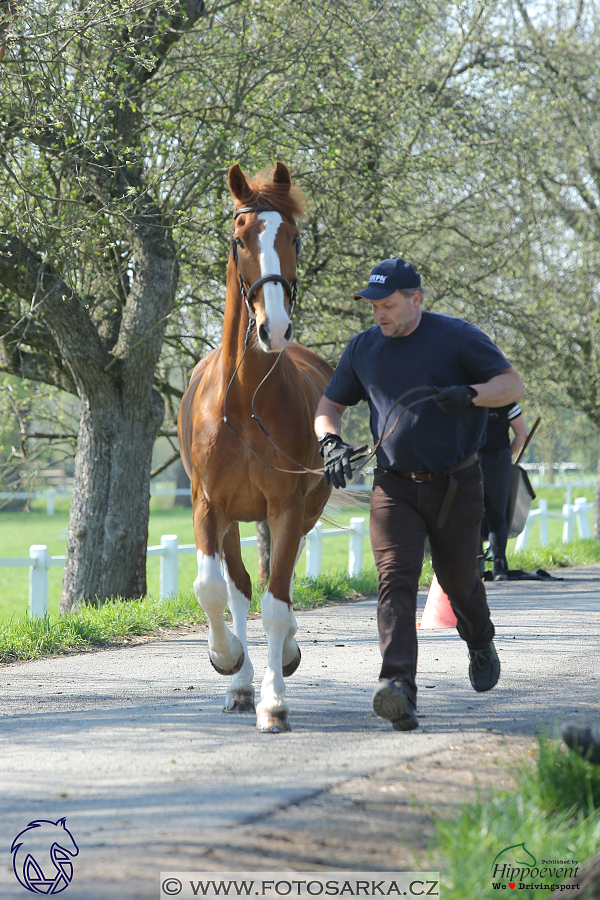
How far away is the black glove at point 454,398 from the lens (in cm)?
430

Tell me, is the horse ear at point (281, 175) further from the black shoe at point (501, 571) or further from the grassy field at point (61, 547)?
the black shoe at point (501, 571)

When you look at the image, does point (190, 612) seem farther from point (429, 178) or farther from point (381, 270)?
point (429, 178)

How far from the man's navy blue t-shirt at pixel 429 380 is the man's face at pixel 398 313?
5cm

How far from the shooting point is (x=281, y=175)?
16.3 ft

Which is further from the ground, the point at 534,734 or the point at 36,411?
the point at 36,411

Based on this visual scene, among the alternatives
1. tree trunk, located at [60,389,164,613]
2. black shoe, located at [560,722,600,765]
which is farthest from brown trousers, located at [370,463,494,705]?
tree trunk, located at [60,389,164,613]

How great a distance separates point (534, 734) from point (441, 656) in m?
2.38

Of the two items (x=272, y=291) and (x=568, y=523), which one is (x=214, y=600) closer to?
→ (x=272, y=291)

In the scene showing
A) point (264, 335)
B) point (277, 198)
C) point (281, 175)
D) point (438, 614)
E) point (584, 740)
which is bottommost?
point (438, 614)

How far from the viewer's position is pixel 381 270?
4.53 m

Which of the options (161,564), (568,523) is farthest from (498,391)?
(568,523)

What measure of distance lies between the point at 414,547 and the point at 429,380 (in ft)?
2.75

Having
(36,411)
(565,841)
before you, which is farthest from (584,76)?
(565,841)

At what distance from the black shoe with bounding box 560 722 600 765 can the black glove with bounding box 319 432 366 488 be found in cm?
164
